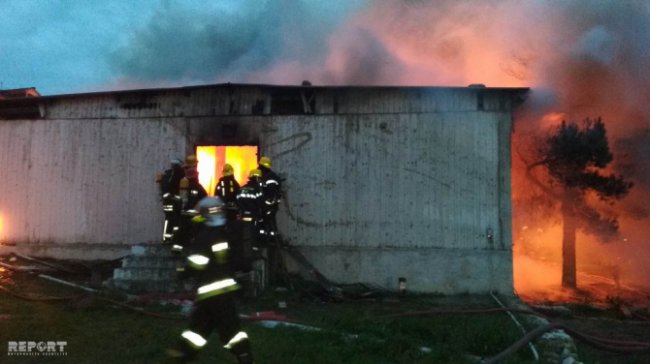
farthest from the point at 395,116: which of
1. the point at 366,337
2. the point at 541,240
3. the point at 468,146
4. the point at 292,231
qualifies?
the point at 541,240

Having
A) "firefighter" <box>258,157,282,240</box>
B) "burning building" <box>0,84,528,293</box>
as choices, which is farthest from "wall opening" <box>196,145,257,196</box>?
"firefighter" <box>258,157,282,240</box>

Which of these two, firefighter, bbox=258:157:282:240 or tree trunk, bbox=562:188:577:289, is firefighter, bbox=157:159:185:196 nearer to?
firefighter, bbox=258:157:282:240

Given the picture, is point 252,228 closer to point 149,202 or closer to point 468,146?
point 149,202

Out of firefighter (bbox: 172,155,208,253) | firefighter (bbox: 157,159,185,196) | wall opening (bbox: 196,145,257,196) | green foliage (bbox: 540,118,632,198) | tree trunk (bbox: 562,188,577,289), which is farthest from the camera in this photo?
wall opening (bbox: 196,145,257,196)

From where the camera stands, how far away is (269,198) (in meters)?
9.64

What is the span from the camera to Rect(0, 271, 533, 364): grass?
5.69 metres

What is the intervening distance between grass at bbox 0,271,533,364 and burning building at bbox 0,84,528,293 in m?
2.13

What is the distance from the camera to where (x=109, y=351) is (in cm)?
585

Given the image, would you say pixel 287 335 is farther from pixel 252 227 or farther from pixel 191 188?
pixel 191 188

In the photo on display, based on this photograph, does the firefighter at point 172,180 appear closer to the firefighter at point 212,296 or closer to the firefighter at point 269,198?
the firefighter at point 269,198

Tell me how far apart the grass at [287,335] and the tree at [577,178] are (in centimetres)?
587

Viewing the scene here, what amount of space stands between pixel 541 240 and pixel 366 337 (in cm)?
1157

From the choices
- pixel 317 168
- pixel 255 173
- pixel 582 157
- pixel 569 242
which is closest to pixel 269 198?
pixel 255 173

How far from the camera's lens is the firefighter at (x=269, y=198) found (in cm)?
963
